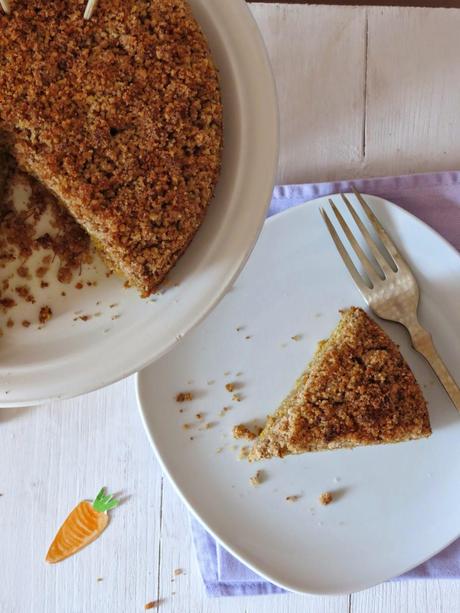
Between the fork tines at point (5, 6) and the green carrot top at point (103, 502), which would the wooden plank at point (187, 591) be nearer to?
the green carrot top at point (103, 502)

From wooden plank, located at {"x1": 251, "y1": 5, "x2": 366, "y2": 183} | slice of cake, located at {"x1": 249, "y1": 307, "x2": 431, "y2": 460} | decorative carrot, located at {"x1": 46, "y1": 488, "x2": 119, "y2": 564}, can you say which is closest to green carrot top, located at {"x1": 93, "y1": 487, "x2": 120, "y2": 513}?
decorative carrot, located at {"x1": 46, "y1": 488, "x2": 119, "y2": 564}

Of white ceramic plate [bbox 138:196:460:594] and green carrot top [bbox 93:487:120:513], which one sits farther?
green carrot top [bbox 93:487:120:513]

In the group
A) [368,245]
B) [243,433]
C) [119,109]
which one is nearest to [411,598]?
[243,433]

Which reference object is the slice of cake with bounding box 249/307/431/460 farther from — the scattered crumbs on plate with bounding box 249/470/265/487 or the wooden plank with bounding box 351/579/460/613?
the wooden plank with bounding box 351/579/460/613

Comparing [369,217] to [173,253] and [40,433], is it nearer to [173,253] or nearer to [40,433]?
[173,253]

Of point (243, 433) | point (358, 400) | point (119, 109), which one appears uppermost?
point (119, 109)

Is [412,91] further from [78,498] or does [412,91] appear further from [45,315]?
[78,498]
